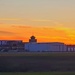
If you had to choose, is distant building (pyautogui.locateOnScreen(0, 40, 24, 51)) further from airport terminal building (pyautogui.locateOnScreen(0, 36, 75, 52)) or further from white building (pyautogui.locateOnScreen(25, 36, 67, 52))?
white building (pyautogui.locateOnScreen(25, 36, 67, 52))

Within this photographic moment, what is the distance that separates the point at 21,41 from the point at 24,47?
738 cm

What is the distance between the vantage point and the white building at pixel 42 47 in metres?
169

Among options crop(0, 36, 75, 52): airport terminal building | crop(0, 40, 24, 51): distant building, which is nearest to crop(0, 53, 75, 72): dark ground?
crop(0, 40, 24, 51): distant building

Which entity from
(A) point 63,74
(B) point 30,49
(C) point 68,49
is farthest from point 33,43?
(A) point 63,74

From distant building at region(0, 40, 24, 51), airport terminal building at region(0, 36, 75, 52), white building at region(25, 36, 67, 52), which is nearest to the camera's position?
distant building at region(0, 40, 24, 51)

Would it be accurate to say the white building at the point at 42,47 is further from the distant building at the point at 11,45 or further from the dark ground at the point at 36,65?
the dark ground at the point at 36,65

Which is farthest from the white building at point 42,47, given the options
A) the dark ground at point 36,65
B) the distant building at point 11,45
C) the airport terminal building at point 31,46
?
the dark ground at point 36,65

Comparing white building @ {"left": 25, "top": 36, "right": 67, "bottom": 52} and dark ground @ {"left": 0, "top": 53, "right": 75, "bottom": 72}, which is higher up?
white building @ {"left": 25, "top": 36, "right": 67, "bottom": 52}

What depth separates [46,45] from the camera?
176500mm

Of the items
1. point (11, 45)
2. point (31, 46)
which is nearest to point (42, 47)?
point (31, 46)

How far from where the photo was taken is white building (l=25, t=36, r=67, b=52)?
169125 millimetres

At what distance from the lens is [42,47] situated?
6880 inches

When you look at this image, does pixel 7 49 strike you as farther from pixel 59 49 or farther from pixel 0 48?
pixel 59 49

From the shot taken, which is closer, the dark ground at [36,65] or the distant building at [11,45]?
the dark ground at [36,65]
